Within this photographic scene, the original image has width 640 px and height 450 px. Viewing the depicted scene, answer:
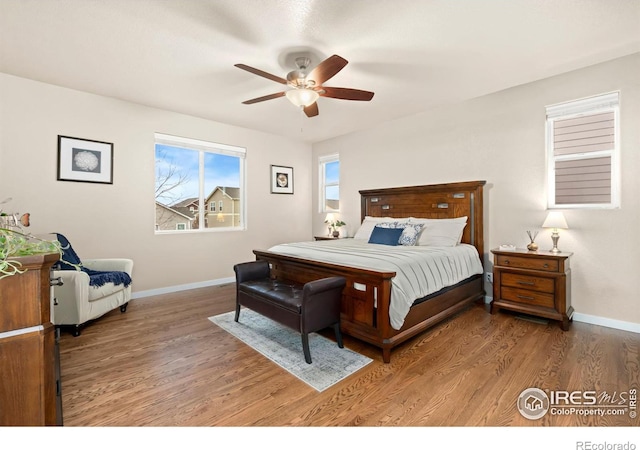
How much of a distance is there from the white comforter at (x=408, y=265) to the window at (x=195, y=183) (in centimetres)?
198

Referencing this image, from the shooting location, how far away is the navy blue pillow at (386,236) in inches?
151

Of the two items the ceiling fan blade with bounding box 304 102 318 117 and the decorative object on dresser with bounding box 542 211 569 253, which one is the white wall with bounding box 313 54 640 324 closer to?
the decorative object on dresser with bounding box 542 211 569 253

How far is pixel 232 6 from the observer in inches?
85.2

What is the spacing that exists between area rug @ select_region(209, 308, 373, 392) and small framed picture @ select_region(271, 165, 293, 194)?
3069 mm

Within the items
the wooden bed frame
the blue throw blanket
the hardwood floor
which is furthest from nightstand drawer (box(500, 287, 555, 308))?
the blue throw blanket

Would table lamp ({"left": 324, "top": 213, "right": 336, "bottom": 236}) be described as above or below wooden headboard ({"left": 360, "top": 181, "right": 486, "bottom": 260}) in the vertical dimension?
below

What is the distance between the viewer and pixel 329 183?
20.1 feet

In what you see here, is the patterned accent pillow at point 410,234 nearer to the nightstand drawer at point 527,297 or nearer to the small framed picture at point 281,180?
the nightstand drawer at point 527,297

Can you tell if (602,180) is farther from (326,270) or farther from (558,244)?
(326,270)

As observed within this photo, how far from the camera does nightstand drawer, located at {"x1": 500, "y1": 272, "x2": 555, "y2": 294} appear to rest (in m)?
3.00

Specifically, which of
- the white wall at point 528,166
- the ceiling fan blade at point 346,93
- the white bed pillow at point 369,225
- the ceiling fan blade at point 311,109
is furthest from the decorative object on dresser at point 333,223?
the ceiling fan blade at point 346,93

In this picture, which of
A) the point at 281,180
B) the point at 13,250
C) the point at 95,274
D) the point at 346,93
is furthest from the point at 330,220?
the point at 13,250

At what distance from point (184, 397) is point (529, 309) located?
337 cm

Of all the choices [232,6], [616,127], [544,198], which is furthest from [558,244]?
[232,6]
